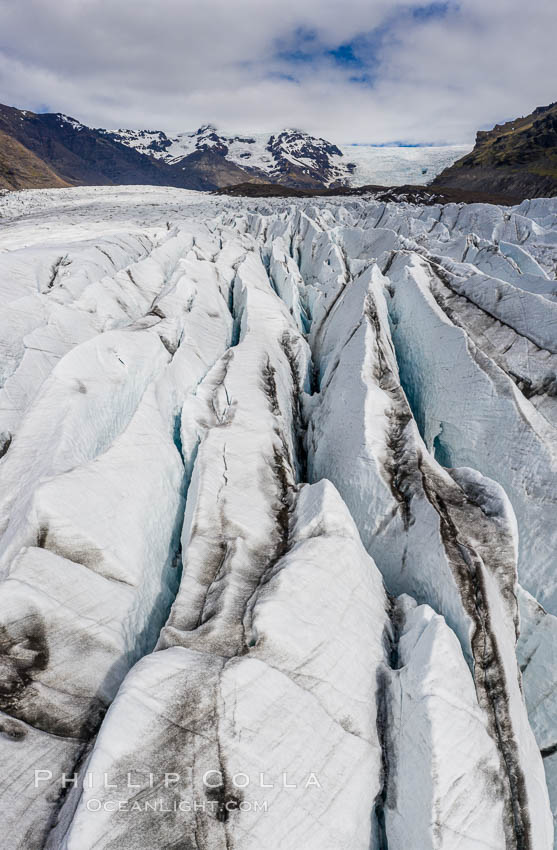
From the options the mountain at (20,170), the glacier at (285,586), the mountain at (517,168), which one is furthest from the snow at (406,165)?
the glacier at (285,586)

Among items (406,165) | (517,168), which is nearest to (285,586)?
(517,168)

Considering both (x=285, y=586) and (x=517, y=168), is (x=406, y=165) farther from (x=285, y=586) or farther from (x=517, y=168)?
(x=285, y=586)

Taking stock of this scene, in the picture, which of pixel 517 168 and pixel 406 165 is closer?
pixel 517 168

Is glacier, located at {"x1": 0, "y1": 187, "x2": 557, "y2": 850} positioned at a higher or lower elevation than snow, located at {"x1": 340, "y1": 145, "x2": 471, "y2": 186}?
lower

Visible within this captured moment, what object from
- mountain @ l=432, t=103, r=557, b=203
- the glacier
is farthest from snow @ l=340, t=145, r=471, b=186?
the glacier

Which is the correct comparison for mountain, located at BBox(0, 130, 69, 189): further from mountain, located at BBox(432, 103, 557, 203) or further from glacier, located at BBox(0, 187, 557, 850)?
glacier, located at BBox(0, 187, 557, 850)
